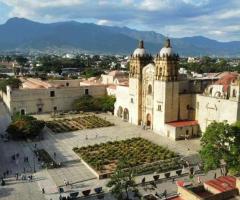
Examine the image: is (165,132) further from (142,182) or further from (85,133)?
(142,182)

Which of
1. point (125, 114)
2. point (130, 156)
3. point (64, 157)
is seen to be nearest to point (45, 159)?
point (64, 157)

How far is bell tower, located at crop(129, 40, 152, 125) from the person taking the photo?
48.2m

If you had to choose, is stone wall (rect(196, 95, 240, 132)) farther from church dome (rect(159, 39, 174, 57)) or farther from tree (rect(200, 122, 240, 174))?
tree (rect(200, 122, 240, 174))

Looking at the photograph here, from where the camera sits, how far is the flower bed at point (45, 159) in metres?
32.0

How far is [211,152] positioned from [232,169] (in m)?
1.91

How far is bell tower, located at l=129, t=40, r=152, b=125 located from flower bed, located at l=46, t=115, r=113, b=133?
4.05 m

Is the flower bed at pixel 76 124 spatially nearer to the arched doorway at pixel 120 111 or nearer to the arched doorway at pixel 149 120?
the arched doorway at pixel 120 111

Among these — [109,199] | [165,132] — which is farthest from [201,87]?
[109,199]

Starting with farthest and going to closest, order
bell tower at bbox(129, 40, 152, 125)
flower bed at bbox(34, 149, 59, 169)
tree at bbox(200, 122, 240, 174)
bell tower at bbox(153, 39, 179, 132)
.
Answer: bell tower at bbox(129, 40, 152, 125)
bell tower at bbox(153, 39, 179, 132)
flower bed at bbox(34, 149, 59, 169)
tree at bbox(200, 122, 240, 174)

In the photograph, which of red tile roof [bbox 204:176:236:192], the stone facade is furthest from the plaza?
red tile roof [bbox 204:176:236:192]

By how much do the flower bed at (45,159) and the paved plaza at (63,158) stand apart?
1.69 feet

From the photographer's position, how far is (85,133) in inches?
1738

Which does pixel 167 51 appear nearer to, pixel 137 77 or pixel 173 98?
pixel 173 98

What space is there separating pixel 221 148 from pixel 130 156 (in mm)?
10606
